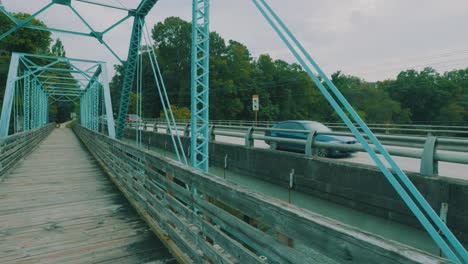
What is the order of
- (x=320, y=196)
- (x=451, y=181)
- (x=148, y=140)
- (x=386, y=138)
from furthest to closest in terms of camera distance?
1. (x=148, y=140)
2. (x=386, y=138)
3. (x=320, y=196)
4. (x=451, y=181)

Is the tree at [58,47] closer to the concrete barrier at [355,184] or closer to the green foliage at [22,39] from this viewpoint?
the green foliage at [22,39]

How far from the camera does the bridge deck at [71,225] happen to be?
3809 millimetres

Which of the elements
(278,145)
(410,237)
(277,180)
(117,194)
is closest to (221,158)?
(278,145)

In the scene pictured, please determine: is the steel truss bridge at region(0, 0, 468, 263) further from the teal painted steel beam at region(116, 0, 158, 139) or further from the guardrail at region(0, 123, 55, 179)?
the teal painted steel beam at region(116, 0, 158, 139)

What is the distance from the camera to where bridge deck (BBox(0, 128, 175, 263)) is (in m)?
3.81

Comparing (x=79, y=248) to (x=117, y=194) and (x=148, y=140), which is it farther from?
(x=148, y=140)

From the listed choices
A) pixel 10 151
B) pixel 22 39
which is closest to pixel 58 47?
pixel 22 39

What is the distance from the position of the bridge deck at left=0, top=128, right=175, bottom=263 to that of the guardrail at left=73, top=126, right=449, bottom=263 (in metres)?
0.36

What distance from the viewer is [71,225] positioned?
492cm

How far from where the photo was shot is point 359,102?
238 ft

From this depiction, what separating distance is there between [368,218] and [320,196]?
1.23 metres

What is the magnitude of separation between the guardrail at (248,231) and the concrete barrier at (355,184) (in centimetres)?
330

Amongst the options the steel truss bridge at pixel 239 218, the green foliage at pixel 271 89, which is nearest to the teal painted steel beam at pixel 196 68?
the steel truss bridge at pixel 239 218

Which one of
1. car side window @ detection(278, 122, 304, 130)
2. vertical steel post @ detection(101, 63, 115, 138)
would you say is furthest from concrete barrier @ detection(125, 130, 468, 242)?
vertical steel post @ detection(101, 63, 115, 138)
